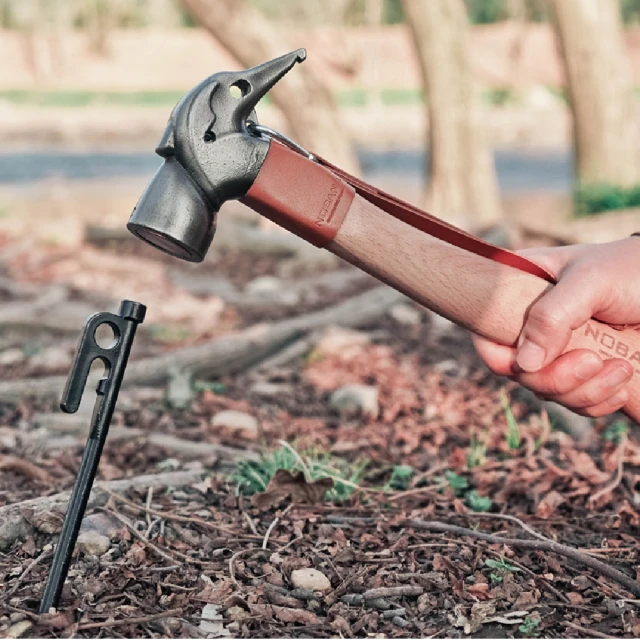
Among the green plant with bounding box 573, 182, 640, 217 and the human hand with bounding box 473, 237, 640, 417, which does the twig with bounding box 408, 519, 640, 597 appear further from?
the green plant with bounding box 573, 182, 640, 217

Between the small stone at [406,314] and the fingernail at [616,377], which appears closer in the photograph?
the fingernail at [616,377]

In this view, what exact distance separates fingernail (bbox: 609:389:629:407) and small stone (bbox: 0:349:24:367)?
3.08 m

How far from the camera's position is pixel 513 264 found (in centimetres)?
216

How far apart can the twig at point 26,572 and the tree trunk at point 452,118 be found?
5.66 metres

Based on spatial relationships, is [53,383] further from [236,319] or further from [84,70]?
[84,70]

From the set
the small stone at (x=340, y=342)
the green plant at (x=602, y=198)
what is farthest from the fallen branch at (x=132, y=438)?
the green plant at (x=602, y=198)

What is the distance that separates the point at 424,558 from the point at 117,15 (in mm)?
38376

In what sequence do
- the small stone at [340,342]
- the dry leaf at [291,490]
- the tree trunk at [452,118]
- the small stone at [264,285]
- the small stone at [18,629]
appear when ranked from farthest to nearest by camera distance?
the tree trunk at [452,118], the small stone at [264,285], the small stone at [340,342], the dry leaf at [291,490], the small stone at [18,629]

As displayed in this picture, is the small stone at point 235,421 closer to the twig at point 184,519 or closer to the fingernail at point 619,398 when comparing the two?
the twig at point 184,519

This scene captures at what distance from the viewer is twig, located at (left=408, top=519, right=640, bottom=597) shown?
2107 mm

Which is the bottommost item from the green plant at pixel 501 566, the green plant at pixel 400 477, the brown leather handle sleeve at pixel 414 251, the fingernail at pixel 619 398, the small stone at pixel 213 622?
the green plant at pixel 400 477

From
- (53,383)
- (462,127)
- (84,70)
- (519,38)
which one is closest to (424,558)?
(53,383)

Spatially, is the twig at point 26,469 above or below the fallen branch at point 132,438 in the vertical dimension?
above

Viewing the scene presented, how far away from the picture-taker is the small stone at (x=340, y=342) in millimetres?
4578
